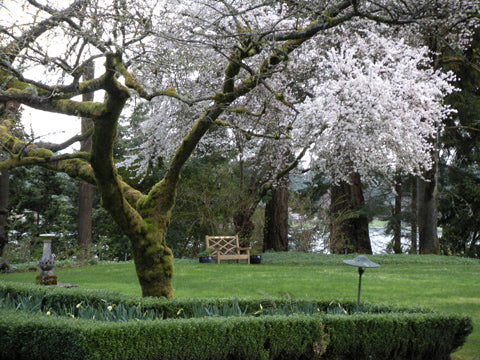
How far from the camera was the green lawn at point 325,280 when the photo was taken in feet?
26.5

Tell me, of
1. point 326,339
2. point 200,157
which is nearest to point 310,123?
point 200,157

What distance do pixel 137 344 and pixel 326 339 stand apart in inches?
68.8

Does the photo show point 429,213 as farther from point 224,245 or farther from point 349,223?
point 224,245

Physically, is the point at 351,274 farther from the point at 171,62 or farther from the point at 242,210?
the point at 171,62

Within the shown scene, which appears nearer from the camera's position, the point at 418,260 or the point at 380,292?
the point at 380,292

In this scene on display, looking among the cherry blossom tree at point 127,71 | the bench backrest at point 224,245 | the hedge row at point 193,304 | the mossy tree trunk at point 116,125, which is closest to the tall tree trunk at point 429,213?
the bench backrest at point 224,245

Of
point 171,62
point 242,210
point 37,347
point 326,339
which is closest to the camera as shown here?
point 37,347

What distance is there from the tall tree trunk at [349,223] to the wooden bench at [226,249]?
3.05 m

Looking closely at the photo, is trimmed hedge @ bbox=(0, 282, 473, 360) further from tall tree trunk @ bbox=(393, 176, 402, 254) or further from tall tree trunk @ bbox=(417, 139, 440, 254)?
tall tree trunk @ bbox=(393, 176, 402, 254)

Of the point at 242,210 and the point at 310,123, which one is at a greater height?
the point at 310,123

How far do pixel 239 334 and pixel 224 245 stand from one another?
9605 millimetres

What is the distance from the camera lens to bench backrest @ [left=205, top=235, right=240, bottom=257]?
14031 millimetres

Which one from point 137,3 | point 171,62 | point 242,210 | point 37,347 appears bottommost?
point 37,347

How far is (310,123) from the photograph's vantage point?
11.7 m
